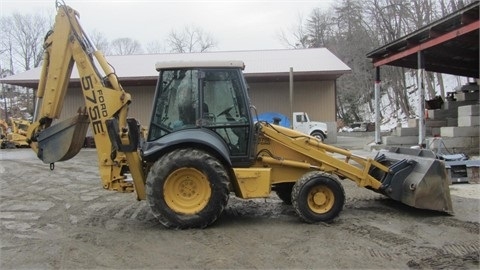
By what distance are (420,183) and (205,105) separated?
137 inches

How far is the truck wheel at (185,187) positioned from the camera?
6.51 m

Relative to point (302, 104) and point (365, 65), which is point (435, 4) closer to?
point (365, 65)

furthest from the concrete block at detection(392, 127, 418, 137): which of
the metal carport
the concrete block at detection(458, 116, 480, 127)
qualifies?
the concrete block at detection(458, 116, 480, 127)

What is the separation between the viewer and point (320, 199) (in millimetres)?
6949

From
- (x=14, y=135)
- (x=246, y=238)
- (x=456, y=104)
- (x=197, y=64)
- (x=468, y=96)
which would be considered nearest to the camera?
(x=246, y=238)

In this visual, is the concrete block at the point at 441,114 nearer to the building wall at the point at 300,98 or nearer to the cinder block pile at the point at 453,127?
the cinder block pile at the point at 453,127

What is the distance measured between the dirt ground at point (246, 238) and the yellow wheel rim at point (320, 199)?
258mm

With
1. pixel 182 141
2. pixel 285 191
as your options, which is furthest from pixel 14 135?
pixel 182 141

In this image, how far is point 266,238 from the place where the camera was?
618 cm

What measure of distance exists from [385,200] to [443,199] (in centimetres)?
153

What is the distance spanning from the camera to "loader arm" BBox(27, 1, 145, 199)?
6852mm

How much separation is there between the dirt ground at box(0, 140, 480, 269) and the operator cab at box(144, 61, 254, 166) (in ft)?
4.22

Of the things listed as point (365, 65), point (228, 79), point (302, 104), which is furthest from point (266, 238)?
point (365, 65)

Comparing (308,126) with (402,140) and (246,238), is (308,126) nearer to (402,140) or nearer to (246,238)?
(402,140)
